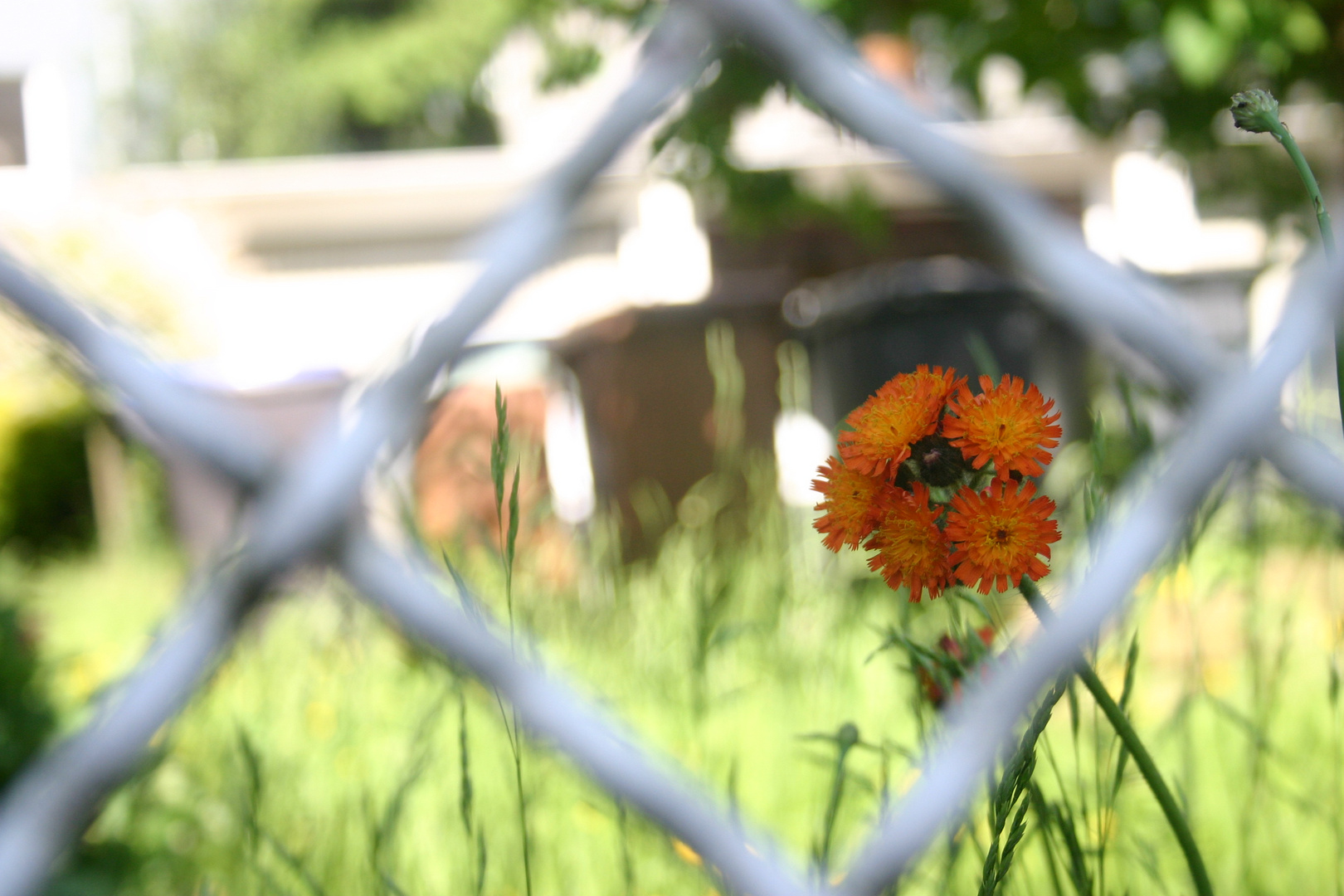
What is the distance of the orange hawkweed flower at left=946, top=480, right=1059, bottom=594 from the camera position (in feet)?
1.60

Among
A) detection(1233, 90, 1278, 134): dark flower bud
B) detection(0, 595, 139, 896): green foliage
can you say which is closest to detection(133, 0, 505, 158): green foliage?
detection(0, 595, 139, 896): green foliage

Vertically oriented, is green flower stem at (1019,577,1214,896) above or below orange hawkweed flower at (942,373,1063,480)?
below

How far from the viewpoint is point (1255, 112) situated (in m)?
0.52

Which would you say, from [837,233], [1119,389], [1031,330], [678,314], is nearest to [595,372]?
[678,314]

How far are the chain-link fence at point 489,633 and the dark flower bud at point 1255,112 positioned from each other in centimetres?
12

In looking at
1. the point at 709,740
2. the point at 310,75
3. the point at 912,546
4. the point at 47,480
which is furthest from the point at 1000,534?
the point at 310,75

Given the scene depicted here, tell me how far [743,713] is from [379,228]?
12747 mm

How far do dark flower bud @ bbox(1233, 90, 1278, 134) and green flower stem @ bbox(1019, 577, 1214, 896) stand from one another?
254 millimetres

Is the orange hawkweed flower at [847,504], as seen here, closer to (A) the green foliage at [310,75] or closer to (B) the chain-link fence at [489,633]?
(B) the chain-link fence at [489,633]

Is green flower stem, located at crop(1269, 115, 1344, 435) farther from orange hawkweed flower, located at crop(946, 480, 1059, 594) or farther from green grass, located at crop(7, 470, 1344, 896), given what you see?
A: green grass, located at crop(7, 470, 1344, 896)

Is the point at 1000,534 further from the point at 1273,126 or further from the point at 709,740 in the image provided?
the point at 709,740

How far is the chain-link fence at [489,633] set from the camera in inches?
13.9

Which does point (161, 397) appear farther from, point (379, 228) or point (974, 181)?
point (379, 228)

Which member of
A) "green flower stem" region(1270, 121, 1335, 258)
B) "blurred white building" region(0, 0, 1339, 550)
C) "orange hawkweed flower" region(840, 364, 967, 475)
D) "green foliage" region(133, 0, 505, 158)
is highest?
"green foliage" region(133, 0, 505, 158)
